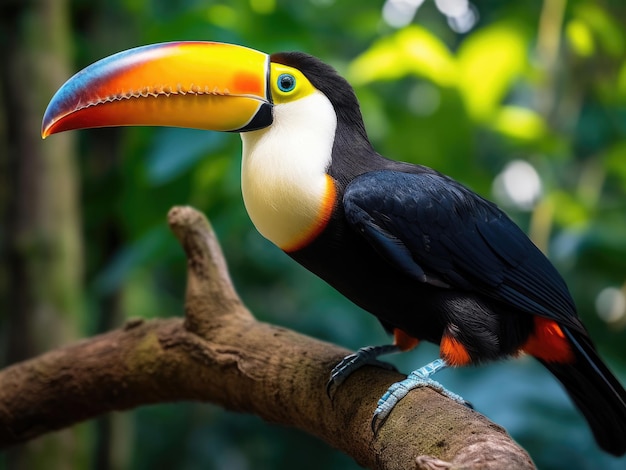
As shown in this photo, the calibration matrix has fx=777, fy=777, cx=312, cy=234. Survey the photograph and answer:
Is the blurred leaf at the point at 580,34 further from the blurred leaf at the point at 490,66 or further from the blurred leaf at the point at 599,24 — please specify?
the blurred leaf at the point at 490,66

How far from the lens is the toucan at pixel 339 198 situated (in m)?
1.21

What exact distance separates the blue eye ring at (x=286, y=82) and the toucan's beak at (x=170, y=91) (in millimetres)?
22

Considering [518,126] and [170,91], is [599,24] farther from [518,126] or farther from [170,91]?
[170,91]

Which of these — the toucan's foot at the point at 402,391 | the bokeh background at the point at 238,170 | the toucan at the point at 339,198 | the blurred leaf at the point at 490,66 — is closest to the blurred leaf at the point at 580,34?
the bokeh background at the point at 238,170

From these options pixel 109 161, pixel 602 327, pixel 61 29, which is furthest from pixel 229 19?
pixel 602 327

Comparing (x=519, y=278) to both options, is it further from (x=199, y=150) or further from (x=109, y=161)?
(x=109, y=161)

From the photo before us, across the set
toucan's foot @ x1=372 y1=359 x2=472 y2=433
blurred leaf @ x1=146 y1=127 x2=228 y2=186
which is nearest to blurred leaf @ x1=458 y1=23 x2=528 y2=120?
blurred leaf @ x1=146 y1=127 x2=228 y2=186

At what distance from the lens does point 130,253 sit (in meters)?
2.27

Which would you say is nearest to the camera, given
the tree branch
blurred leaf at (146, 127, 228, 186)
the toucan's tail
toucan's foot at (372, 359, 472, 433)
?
toucan's foot at (372, 359, 472, 433)

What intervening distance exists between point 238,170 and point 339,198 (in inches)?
41.6

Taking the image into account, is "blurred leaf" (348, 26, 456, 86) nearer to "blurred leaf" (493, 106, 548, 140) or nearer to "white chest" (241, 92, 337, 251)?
"blurred leaf" (493, 106, 548, 140)

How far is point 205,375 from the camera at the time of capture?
1.48 metres

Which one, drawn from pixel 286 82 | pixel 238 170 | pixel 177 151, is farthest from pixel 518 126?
pixel 286 82

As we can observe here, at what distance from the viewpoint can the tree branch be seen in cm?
126
